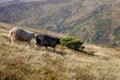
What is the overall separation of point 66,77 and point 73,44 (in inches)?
1088

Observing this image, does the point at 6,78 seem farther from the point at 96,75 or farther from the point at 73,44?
the point at 73,44

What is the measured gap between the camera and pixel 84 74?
399 inches

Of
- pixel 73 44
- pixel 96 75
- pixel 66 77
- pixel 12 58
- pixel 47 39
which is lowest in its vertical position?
pixel 73 44

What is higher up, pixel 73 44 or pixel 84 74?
pixel 84 74

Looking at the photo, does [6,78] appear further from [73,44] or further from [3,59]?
[73,44]

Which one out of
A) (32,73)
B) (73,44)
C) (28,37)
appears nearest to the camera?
(32,73)

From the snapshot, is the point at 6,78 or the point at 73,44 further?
the point at 73,44

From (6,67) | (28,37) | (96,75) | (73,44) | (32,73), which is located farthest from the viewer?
(73,44)

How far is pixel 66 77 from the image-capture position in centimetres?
881

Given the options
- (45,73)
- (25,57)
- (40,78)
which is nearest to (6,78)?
(40,78)

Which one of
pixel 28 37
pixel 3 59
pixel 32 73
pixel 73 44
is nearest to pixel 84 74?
pixel 32 73

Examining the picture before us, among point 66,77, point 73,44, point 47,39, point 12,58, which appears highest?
point 12,58

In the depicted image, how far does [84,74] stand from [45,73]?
6.19ft

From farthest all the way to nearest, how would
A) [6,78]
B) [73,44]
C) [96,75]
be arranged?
[73,44], [96,75], [6,78]
